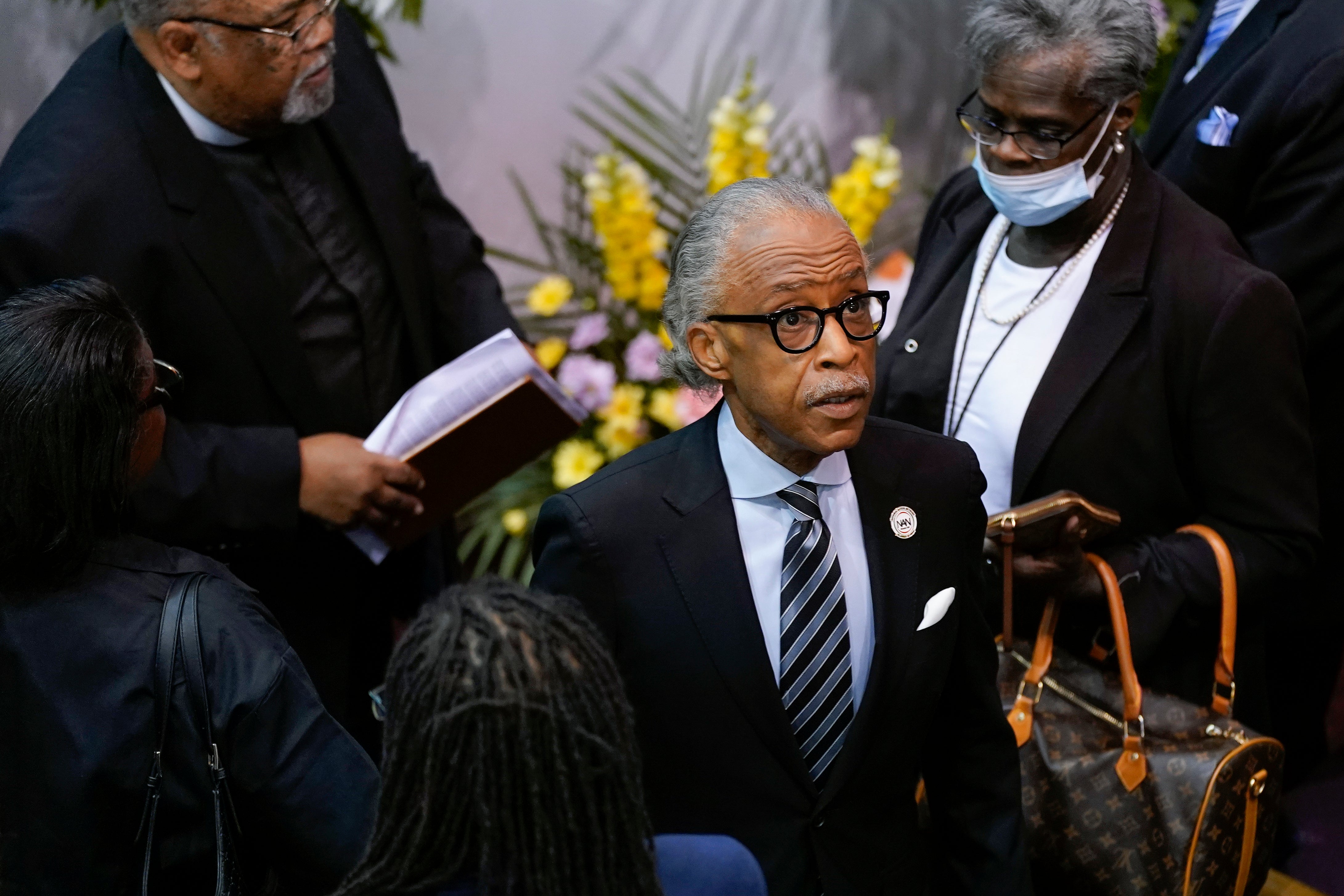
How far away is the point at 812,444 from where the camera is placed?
1891 mm

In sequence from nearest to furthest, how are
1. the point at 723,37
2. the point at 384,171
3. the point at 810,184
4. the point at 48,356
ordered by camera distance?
the point at 48,356 < the point at 810,184 < the point at 384,171 < the point at 723,37

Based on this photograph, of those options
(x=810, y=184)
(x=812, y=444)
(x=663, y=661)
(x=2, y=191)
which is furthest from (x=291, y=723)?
(x=2, y=191)

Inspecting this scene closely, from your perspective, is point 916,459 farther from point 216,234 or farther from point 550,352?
point 550,352

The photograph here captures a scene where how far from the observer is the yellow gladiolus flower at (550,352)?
3967mm

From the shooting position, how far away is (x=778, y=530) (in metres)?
1.96

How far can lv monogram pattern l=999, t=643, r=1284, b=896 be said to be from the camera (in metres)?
2.18

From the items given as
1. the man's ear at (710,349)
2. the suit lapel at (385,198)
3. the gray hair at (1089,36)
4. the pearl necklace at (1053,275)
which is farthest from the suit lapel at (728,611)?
the suit lapel at (385,198)

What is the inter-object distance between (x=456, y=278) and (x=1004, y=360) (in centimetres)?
136

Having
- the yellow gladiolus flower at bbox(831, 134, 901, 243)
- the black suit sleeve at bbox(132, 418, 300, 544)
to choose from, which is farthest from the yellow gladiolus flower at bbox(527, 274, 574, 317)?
the black suit sleeve at bbox(132, 418, 300, 544)

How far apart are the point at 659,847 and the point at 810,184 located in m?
1.01

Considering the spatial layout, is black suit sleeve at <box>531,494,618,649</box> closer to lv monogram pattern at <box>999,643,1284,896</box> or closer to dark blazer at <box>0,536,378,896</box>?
dark blazer at <box>0,536,378,896</box>

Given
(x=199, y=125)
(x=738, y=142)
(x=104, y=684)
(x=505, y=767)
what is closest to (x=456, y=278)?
(x=199, y=125)

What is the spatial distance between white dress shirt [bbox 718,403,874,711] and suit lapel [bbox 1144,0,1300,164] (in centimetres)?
162

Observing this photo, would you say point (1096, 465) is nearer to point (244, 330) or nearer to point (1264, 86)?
point (1264, 86)
